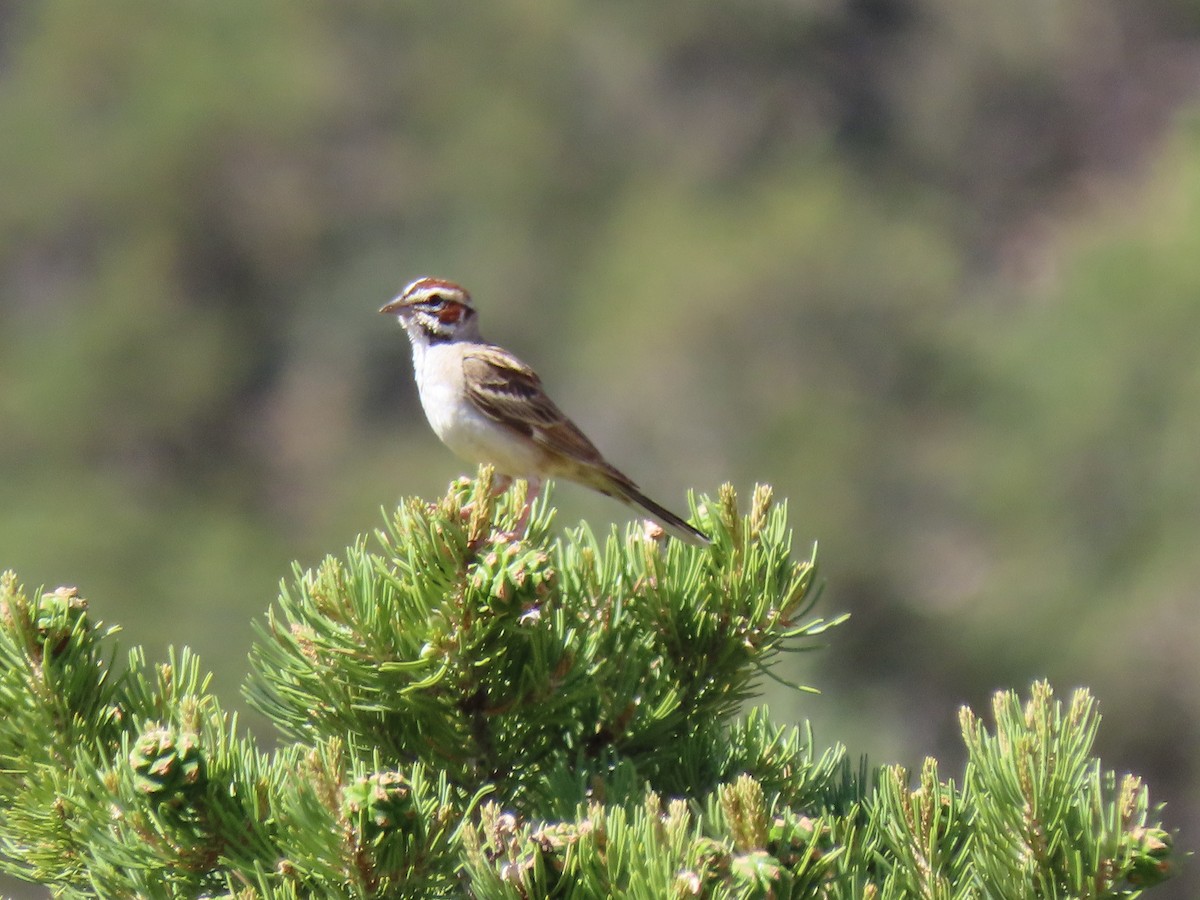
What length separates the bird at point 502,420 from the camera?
4656 millimetres

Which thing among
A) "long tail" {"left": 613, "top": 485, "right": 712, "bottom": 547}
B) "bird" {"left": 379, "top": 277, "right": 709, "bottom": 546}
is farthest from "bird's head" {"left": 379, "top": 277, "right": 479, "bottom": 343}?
"long tail" {"left": 613, "top": 485, "right": 712, "bottom": 547}

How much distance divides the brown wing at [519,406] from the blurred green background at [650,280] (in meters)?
11.8

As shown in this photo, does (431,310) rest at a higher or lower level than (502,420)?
higher

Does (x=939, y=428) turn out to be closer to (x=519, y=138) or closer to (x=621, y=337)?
(x=621, y=337)

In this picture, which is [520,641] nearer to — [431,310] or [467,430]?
[467,430]

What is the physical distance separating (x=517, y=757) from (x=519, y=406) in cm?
278

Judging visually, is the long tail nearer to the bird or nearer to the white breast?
the bird

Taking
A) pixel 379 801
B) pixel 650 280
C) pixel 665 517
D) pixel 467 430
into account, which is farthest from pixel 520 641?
pixel 650 280

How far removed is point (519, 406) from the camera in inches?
191

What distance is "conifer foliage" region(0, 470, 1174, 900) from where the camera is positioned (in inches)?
70.6

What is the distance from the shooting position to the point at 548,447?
4.78 meters

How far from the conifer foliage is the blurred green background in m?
14.5

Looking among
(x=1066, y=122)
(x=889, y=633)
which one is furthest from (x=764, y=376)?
(x=1066, y=122)

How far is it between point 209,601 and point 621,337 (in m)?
6.64
